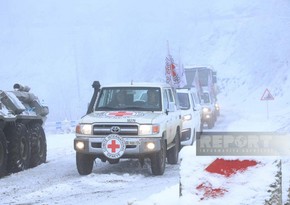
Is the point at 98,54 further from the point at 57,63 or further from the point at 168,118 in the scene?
the point at 168,118

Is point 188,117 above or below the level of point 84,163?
above

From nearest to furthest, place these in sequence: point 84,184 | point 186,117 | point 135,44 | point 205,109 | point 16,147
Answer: point 84,184 → point 16,147 → point 186,117 → point 205,109 → point 135,44

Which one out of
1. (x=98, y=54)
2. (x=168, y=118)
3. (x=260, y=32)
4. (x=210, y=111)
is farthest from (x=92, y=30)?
(x=168, y=118)

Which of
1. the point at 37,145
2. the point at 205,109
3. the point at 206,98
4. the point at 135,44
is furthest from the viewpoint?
the point at 135,44

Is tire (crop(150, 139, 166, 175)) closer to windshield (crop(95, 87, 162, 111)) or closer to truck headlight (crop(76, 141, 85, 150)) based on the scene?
windshield (crop(95, 87, 162, 111))

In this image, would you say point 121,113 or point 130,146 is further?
point 121,113

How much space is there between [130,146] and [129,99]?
1.46 metres

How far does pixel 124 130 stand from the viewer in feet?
34.6

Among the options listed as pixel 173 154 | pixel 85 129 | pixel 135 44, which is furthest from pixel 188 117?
pixel 135 44

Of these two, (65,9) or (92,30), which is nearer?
(92,30)

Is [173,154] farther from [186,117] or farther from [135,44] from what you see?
[135,44]

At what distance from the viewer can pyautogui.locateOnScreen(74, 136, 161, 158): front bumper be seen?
10469 millimetres

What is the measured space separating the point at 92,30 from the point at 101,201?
97.6 meters

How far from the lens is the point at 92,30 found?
10431 cm
